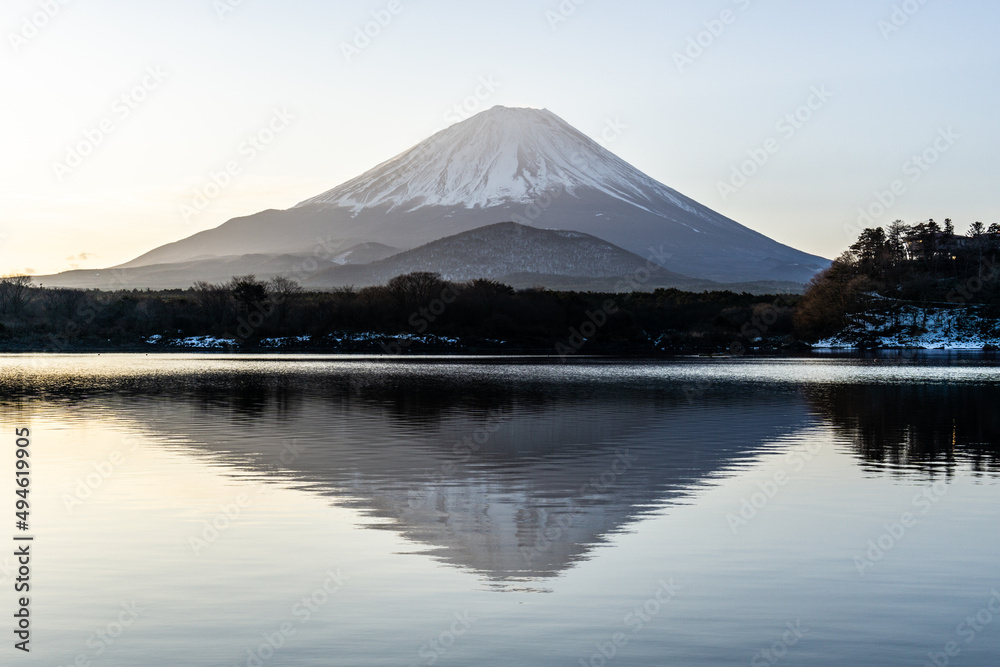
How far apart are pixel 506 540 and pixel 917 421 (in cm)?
2101

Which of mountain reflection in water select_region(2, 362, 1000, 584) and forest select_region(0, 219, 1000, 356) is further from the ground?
forest select_region(0, 219, 1000, 356)

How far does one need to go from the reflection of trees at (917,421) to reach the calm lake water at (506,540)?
0.67ft

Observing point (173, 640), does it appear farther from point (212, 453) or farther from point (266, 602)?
point (212, 453)

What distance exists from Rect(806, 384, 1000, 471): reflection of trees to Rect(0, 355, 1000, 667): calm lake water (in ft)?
0.67

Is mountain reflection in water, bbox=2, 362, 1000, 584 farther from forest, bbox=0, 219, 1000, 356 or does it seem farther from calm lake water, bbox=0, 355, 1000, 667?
forest, bbox=0, 219, 1000, 356

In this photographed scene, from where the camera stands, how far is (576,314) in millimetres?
111375

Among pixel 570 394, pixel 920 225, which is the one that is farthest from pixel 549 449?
pixel 920 225

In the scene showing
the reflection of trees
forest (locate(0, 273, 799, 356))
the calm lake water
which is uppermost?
forest (locate(0, 273, 799, 356))

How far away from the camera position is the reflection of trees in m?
22.4

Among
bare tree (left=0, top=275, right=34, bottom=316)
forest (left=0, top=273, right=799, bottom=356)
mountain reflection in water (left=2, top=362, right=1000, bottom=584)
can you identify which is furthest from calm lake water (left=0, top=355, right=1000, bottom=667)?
bare tree (left=0, top=275, right=34, bottom=316)

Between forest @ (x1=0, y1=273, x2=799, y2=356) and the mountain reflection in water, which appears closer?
the mountain reflection in water

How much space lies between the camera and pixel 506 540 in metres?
13.2

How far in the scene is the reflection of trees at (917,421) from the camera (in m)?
22.4

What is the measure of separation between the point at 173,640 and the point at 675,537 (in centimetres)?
681
